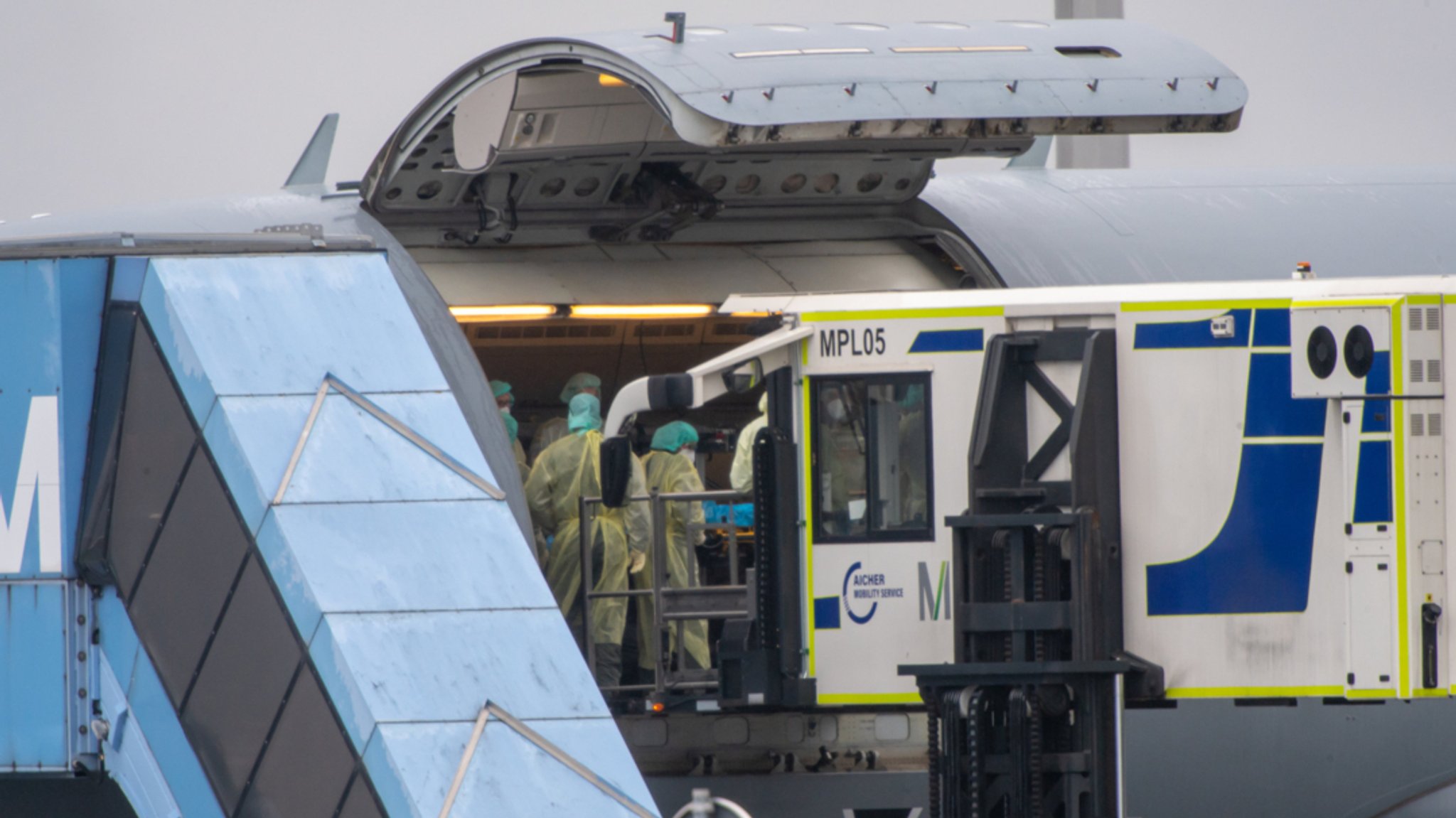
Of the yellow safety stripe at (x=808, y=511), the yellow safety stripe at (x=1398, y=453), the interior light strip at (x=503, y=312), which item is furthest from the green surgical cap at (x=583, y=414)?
the yellow safety stripe at (x=1398, y=453)

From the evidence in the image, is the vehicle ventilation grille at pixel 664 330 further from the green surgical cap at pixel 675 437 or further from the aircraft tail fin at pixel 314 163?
the green surgical cap at pixel 675 437

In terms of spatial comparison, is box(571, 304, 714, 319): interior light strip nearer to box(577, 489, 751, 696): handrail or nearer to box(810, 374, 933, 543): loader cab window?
box(577, 489, 751, 696): handrail

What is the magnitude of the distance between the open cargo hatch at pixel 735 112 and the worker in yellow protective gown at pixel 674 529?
190cm

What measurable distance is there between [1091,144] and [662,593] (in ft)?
58.6

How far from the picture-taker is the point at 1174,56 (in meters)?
13.7

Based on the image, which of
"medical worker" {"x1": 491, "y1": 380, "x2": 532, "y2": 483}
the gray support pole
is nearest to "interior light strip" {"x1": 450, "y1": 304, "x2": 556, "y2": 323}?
"medical worker" {"x1": 491, "y1": 380, "x2": 532, "y2": 483}

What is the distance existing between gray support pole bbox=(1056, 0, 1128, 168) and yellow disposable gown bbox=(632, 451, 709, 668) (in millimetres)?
11963

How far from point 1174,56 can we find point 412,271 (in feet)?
18.6

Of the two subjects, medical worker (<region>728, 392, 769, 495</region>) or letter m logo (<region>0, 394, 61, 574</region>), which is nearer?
letter m logo (<region>0, 394, 61, 574</region>)

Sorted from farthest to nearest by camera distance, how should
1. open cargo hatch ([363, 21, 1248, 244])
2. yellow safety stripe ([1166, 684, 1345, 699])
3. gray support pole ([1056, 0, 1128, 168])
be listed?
gray support pole ([1056, 0, 1128, 168]) → open cargo hatch ([363, 21, 1248, 244]) → yellow safety stripe ([1166, 684, 1345, 699])

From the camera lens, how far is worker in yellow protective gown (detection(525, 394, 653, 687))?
14.0 m

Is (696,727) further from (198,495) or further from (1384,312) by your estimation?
(1384,312)

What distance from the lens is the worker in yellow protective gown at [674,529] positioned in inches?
563

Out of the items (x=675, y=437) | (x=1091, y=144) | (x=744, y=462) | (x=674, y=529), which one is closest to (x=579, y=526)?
(x=674, y=529)
